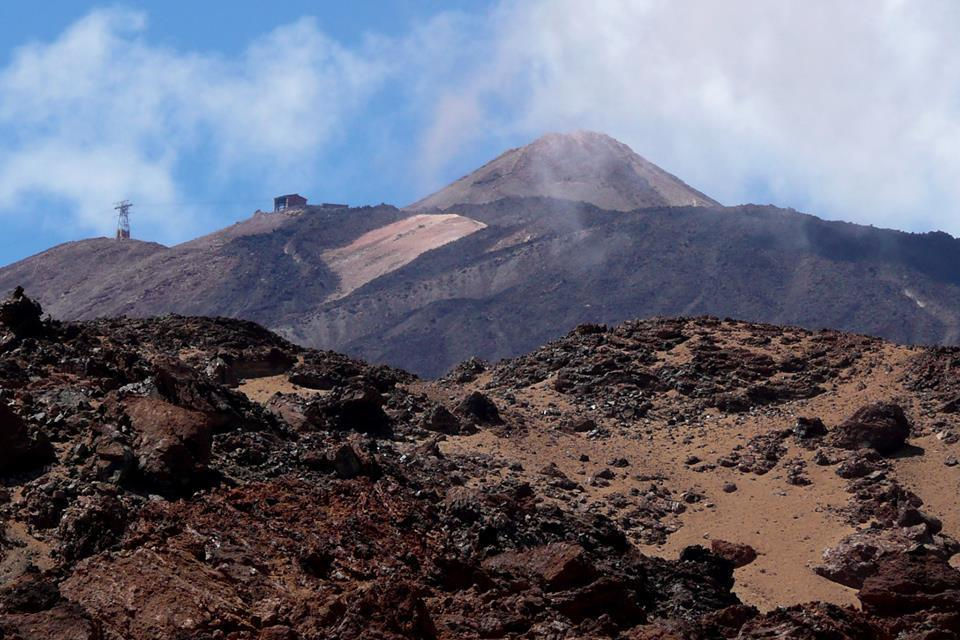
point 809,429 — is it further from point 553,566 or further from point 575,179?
point 575,179

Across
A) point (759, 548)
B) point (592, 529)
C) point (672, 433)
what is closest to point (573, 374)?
point (672, 433)

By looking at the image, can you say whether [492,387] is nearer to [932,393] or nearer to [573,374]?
[573,374]

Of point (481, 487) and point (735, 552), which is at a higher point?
point (481, 487)

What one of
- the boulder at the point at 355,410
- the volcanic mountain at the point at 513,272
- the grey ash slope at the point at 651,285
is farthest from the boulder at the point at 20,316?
the grey ash slope at the point at 651,285

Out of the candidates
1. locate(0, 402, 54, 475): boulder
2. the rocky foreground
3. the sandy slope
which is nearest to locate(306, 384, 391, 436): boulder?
the rocky foreground

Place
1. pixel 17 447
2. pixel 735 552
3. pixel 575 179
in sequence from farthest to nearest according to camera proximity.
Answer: pixel 575 179 → pixel 735 552 → pixel 17 447

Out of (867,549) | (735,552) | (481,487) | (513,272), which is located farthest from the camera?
(513,272)

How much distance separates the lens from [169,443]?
16188mm

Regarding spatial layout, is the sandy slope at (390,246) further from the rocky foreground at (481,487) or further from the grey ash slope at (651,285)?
the rocky foreground at (481,487)

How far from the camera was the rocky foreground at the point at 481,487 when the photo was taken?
13.2 m

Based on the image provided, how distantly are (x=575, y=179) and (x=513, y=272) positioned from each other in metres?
38.5

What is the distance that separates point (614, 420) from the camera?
31.5 metres

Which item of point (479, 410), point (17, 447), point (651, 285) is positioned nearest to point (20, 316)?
point (17, 447)

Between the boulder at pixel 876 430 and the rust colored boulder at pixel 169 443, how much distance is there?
14.9m
